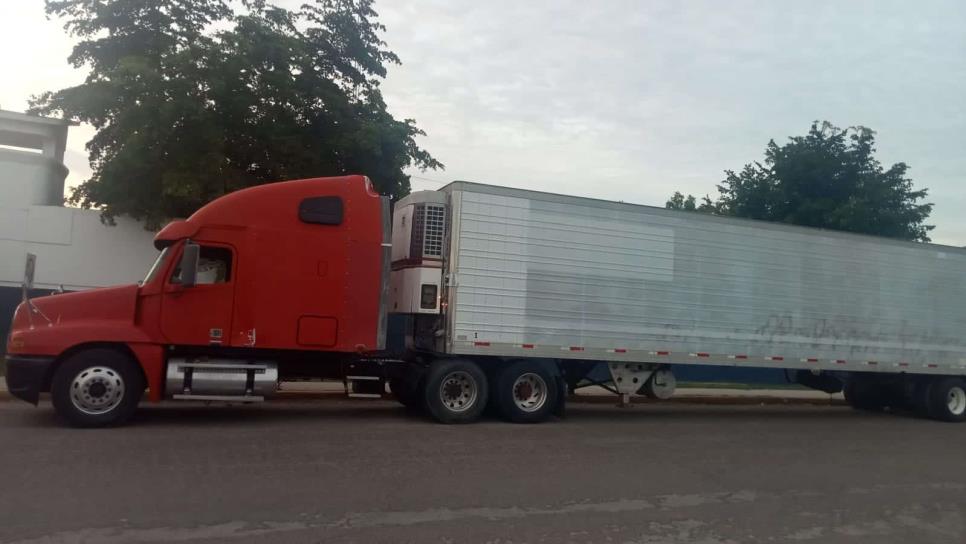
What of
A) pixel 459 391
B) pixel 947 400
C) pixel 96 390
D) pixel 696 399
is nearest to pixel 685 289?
pixel 459 391

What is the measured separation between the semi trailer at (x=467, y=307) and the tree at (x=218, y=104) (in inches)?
194

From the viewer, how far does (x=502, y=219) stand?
38.1 feet

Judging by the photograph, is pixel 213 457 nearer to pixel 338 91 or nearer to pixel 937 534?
pixel 937 534

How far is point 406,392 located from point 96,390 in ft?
14.4

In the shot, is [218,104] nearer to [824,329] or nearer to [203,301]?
[203,301]

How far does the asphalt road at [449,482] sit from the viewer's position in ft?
19.9

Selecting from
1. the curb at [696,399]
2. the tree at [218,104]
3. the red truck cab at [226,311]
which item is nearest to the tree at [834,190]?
the curb at [696,399]

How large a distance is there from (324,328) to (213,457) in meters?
2.89

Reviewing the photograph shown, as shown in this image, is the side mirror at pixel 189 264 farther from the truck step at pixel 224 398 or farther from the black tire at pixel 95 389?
the truck step at pixel 224 398

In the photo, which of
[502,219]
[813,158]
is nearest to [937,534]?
[502,219]

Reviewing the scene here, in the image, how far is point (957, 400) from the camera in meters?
15.4

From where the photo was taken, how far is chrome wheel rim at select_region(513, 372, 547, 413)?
1178 centimetres

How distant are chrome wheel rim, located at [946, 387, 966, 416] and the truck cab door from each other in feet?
45.2

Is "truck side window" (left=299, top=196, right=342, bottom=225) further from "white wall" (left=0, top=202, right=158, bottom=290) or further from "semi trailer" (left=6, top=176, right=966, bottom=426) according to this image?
"white wall" (left=0, top=202, right=158, bottom=290)
